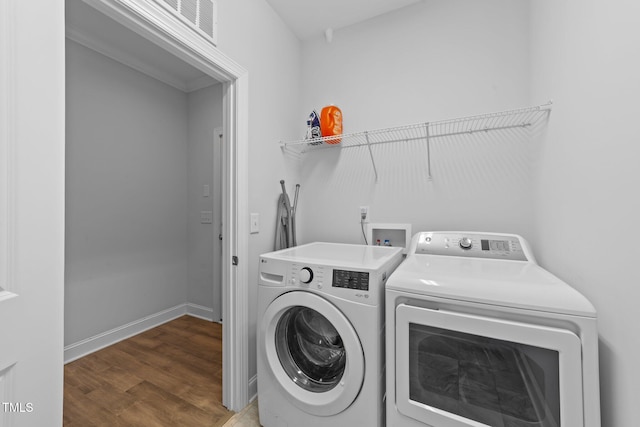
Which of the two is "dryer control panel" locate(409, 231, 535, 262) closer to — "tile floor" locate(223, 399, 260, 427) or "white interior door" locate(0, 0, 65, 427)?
"tile floor" locate(223, 399, 260, 427)

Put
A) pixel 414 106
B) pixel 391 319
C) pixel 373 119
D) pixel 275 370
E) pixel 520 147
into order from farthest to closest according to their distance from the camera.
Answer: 1. pixel 373 119
2. pixel 414 106
3. pixel 520 147
4. pixel 275 370
5. pixel 391 319

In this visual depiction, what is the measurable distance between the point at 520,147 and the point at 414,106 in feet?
2.29

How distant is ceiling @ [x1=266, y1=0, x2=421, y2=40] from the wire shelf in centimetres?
89

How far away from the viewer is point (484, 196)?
1.61 meters

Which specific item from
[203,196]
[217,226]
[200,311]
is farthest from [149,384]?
[203,196]

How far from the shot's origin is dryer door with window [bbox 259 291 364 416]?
1110 millimetres

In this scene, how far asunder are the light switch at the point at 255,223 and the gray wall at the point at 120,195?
160 centimetres

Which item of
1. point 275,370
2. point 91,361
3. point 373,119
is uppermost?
point 373,119

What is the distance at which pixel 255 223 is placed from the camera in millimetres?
1677

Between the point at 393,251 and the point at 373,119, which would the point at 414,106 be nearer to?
the point at 373,119

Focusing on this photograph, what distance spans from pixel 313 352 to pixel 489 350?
0.84m

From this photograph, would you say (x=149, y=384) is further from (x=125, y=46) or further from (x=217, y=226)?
(x=125, y=46)

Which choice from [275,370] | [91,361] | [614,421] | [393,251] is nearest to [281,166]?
[393,251]

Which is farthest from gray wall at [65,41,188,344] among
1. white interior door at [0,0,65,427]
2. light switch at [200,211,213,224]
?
white interior door at [0,0,65,427]
